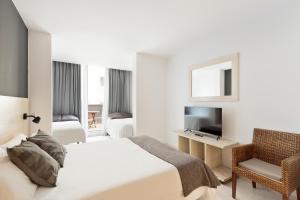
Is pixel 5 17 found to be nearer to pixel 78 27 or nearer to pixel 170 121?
pixel 78 27

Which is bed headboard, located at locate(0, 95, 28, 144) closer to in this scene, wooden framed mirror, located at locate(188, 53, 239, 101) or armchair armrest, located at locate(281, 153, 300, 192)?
armchair armrest, located at locate(281, 153, 300, 192)

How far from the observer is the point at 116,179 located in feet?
4.47

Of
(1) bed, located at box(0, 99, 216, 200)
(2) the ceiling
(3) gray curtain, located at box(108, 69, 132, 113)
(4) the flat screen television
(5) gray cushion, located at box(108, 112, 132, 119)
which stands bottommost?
(1) bed, located at box(0, 99, 216, 200)

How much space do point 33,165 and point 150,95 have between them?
3.26m

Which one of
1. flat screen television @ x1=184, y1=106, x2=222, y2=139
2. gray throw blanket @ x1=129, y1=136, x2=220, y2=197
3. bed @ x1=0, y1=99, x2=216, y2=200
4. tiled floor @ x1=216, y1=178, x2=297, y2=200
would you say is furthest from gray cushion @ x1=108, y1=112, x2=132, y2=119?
tiled floor @ x1=216, y1=178, x2=297, y2=200

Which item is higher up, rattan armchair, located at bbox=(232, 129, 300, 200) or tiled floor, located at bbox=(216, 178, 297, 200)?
rattan armchair, located at bbox=(232, 129, 300, 200)

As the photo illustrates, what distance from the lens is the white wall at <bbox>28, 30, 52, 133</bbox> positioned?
280 cm

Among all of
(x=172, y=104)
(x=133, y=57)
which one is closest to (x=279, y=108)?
(x=172, y=104)

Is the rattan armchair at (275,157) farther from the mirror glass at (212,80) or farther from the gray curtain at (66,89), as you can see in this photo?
the gray curtain at (66,89)

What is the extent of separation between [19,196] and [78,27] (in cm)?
255

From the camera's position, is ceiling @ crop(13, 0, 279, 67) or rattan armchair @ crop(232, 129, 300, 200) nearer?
rattan armchair @ crop(232, 129, 300, 200)

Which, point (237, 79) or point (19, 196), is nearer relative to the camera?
point (19, 196)

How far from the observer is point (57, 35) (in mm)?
3016

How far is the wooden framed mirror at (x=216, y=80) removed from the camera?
272 centimetres
